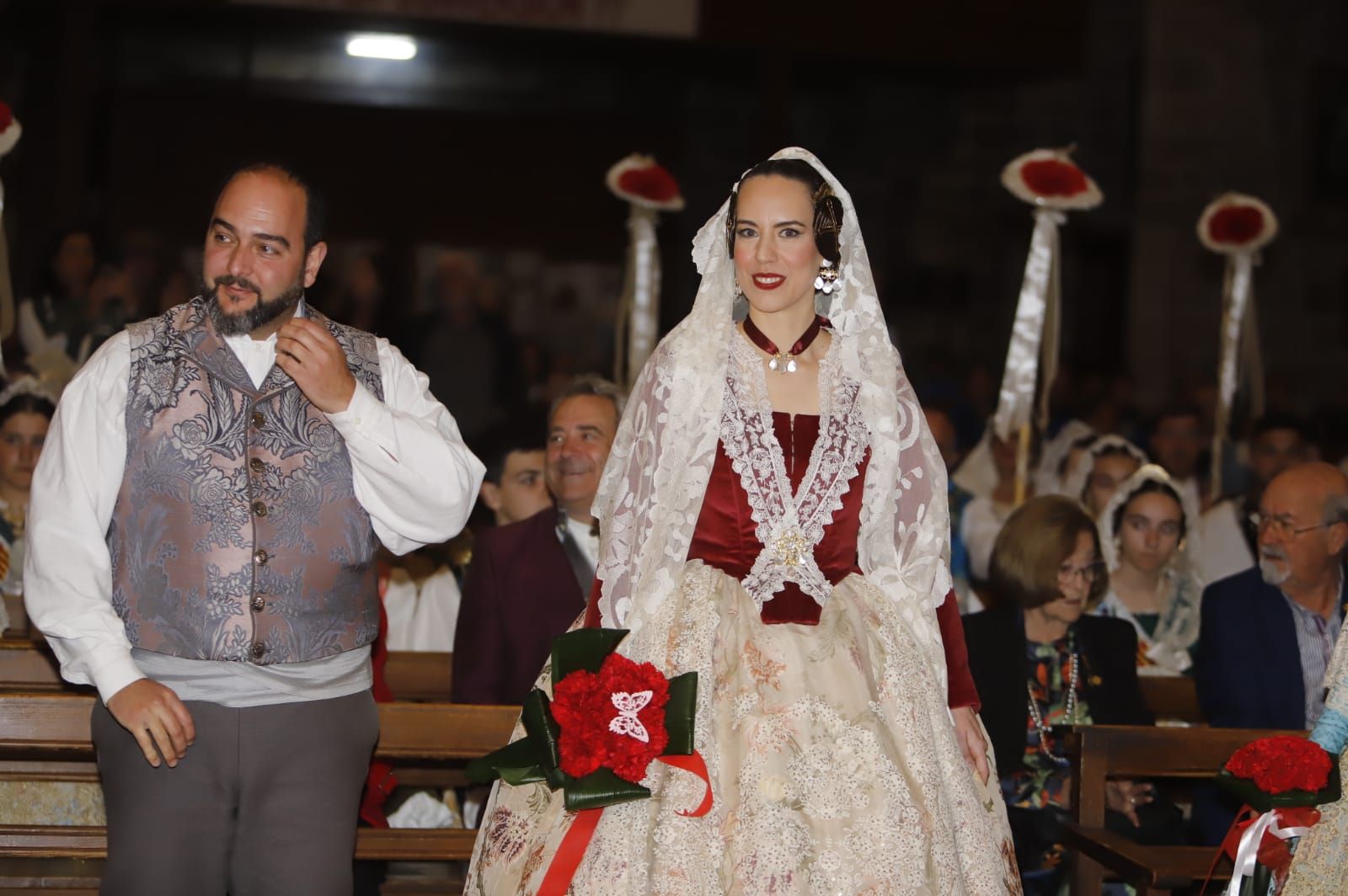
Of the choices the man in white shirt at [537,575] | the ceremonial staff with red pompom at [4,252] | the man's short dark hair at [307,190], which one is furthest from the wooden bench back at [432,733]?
the ceremonial staff with red pompom at [4,252]

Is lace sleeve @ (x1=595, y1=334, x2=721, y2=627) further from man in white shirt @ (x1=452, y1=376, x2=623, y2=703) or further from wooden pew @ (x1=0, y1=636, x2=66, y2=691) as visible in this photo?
wooden pew @ (x1=0, y1=636, x2=66, y2=691)

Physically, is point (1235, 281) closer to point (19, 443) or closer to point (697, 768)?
point (19, 443)

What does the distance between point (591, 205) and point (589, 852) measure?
870cm

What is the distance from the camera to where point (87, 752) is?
142 inches

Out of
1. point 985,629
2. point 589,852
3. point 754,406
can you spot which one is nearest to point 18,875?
point 589,852

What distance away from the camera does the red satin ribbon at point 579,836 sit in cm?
299

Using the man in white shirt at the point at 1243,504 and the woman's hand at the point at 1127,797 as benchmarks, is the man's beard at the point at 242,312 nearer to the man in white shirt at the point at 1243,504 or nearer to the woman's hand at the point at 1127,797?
the woman's hand at the point at 1127,797

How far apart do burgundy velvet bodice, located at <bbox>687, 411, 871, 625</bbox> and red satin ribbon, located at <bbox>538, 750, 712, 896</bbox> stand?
39 centimetres

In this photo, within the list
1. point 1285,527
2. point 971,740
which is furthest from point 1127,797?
point 971,740

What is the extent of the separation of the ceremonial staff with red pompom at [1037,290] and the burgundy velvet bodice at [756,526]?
348cm

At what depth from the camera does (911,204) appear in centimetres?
1248

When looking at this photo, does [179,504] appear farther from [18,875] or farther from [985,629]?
[985,629]

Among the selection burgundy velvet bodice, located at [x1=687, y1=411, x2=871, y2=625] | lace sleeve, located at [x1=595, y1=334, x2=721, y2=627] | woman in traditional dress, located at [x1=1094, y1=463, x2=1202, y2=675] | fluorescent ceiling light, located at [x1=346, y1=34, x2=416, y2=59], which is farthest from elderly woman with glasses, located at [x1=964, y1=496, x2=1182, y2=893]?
fluorescent ceiling light, located at [x1=346, y1=34, x2=416, y2=59]

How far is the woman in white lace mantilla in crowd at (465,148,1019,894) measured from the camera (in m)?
2.99
